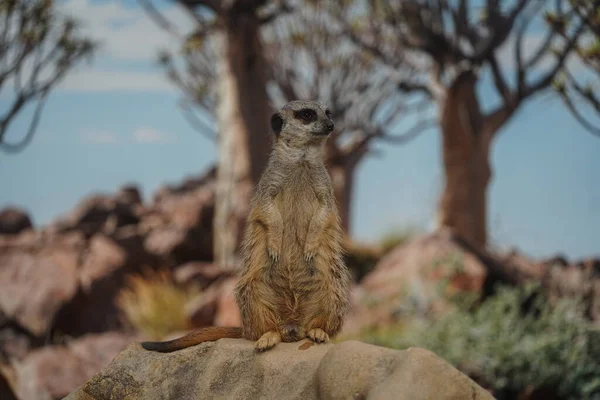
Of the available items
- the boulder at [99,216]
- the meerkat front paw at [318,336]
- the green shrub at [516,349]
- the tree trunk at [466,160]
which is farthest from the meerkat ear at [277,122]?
the boulder at [99,216]

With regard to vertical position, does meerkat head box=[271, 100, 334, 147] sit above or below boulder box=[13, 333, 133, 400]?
above

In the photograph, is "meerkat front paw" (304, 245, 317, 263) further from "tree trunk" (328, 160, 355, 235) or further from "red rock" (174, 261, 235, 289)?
"tree trunk" (328, 160, 355, 235)

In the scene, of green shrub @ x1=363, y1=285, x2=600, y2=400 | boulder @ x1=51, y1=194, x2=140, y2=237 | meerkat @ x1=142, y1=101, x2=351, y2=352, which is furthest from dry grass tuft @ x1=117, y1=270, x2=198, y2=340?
meerkat @ x1=142, y1=101, x2=351, y2=352

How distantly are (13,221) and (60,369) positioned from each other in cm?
932

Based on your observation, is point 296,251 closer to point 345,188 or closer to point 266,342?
point 266,342

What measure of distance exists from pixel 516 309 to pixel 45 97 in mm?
6878

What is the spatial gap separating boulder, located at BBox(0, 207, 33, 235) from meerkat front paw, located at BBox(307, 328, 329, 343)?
14.2 meters

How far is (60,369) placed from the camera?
813cm

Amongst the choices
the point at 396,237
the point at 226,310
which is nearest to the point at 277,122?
the point at 226,310

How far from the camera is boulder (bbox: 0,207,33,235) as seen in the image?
16.5 m

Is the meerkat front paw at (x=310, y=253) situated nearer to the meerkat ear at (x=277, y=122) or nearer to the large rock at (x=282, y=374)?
the large rock at (x=282, y=374)

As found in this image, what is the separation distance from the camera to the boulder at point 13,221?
16517mm

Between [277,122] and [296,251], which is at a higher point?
[277,122]

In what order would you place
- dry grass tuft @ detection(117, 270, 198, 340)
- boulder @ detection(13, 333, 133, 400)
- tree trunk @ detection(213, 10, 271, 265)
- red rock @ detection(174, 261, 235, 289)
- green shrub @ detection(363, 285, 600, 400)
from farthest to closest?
tree trunk @ detection(213, 10, 271, 265)
red rock @ detection(174, 261, 235, 289)
dry grass tuft @ detection(117, 270, 198, 340)
boulder @ detection(13, 333, 133, 400)
green shrub @ detection(363, 285, 600, 400)
